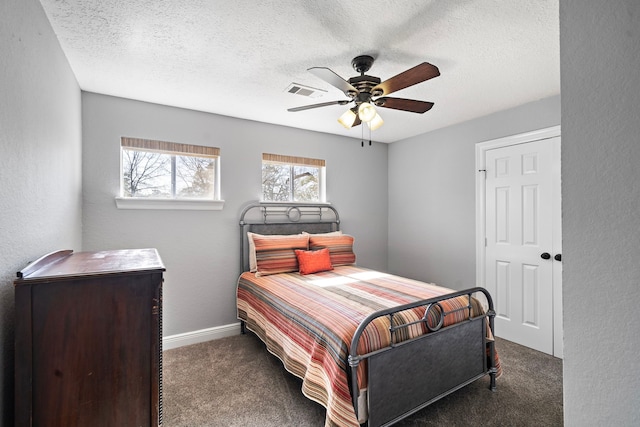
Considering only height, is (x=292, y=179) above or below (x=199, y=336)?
above

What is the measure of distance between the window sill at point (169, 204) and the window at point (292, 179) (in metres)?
0.63

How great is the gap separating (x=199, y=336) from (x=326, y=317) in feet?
6.34

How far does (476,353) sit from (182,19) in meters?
2.95

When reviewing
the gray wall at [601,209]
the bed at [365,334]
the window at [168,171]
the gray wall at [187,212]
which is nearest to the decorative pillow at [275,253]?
the bed at [365,334]

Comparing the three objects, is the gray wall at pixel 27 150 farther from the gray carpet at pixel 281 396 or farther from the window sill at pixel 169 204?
the gray carpet at pixel 281 396

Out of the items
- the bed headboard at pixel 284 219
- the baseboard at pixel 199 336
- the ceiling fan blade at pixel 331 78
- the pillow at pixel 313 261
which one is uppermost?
the ceiling fan blade at pixel 331 78

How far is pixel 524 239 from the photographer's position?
318 cm

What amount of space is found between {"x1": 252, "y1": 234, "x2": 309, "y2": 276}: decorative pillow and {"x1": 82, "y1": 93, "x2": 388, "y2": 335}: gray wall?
1.28 ft

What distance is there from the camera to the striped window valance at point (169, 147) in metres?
2.98

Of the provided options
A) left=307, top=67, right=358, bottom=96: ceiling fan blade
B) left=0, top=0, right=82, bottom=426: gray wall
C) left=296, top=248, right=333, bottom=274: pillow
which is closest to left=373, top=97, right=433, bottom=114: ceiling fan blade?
left=307, top=67, right=358, bottom=96: ceiling fan blade

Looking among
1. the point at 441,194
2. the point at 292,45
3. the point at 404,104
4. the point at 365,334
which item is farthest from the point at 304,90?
the point at 441,194

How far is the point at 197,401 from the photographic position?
2.23m

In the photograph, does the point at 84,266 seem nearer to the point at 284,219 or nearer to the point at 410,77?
the point at 410,77

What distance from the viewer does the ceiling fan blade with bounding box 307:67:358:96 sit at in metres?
1.80
